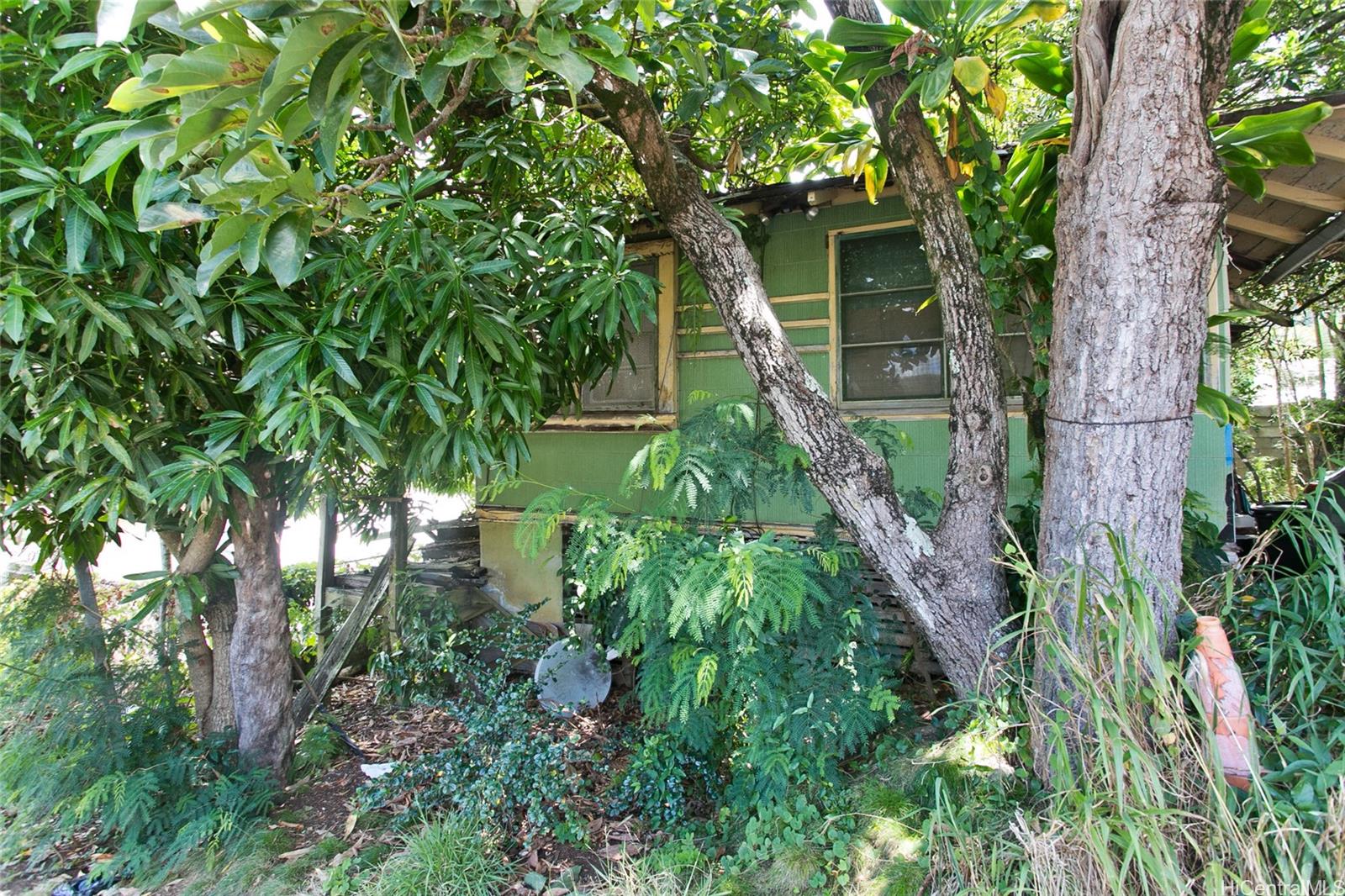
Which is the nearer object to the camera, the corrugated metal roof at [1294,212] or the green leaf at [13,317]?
the green leaf at [13,317]

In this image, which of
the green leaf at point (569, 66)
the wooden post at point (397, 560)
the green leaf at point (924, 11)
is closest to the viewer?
the green leaf at point (569, 66)

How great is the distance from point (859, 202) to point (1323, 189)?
2.50m

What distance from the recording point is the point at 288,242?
202 cm

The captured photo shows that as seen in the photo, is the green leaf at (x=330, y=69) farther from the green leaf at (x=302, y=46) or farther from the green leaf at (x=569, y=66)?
the green leaf at (x=569, y=66)

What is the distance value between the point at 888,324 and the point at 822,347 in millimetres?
469

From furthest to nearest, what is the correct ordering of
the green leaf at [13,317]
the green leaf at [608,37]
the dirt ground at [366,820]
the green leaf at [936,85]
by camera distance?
the dirt ground at [366,820] < the green leaf at [936,85] < the green leaf at [13,317] < the green leaf at [608,37]

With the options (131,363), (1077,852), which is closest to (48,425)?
(131,363)

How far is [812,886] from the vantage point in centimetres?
278

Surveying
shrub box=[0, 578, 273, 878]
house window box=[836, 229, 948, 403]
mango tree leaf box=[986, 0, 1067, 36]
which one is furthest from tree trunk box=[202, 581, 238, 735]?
mango tree leaf box=[986, 0, 1067, 36]

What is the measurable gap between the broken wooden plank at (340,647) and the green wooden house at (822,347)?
1241 millimetres

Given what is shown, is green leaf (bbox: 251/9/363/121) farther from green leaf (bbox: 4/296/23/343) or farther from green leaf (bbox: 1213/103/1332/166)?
green leaf (bbox: 1213/103/1332/166)

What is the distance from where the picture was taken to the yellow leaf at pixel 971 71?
279cm

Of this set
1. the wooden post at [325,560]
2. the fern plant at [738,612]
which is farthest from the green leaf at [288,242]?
the wooden post at [325,560]

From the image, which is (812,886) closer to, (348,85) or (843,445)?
(843,445)
